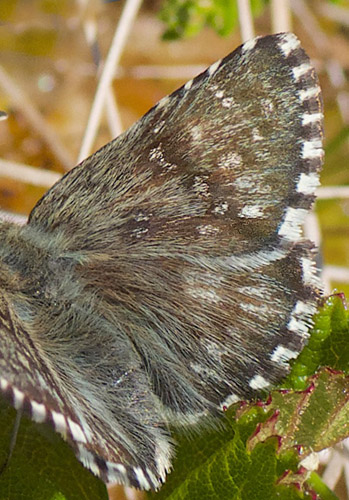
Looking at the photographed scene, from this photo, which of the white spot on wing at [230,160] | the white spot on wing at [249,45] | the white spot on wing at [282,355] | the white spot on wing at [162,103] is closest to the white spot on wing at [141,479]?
the white spot on wing at [282,355]

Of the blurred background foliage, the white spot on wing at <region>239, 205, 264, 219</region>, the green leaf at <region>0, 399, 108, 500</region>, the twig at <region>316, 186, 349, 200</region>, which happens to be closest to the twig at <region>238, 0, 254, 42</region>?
the blurred background foliage

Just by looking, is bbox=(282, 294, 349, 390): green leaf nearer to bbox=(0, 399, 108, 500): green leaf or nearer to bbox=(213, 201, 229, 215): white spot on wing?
bbox=(213, 201, 229, 215): white spot on wing

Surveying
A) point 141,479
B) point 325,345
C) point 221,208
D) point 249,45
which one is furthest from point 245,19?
point 141,479

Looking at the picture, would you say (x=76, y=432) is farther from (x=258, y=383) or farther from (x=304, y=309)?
(x=304, y=309)

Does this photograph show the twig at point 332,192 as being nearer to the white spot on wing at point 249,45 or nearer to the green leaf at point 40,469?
the white spot on wing at point 249,45

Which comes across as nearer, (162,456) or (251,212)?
(162,456)
